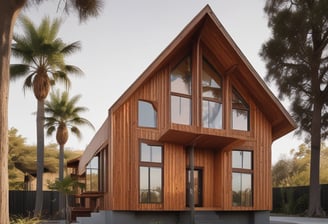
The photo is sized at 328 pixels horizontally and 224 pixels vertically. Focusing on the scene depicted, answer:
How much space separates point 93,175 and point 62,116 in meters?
8.68

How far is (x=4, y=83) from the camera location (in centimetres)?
844

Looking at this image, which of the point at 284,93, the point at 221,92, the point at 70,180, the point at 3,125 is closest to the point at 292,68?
the point at 284,93

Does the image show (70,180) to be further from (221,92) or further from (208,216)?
(221,92)

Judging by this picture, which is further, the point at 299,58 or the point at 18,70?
the point at 299,58

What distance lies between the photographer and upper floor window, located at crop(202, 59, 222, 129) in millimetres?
17969

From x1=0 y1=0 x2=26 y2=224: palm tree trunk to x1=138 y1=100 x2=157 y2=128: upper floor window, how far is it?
28.3 ft

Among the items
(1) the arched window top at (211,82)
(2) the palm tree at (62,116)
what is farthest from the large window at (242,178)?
(2) the palm tree at (62,116)

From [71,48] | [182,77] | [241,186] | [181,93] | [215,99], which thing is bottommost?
[241,186]

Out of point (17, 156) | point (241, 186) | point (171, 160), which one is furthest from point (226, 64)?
point (17, 156)

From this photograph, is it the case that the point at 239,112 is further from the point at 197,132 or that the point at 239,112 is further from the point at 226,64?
the point at 197,132

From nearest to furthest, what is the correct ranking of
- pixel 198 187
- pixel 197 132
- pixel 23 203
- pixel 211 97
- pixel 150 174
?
pixel 197 132 → pixel 150 174 → pixel 211 97 → pixel 198 187 → pixel 23 203

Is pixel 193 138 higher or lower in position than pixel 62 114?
lower

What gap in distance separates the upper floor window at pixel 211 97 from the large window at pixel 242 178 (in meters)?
1.79

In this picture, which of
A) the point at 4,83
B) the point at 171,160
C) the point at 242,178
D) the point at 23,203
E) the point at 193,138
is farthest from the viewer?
the point at 23,203
